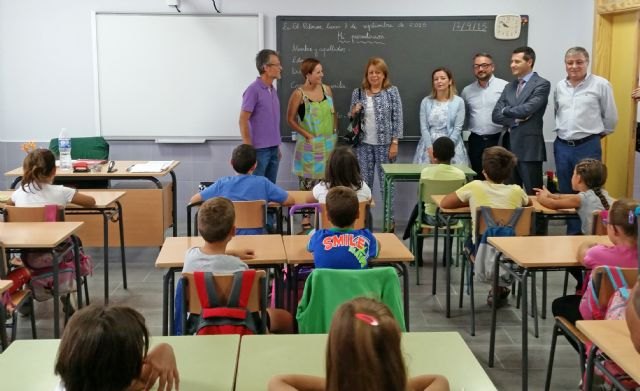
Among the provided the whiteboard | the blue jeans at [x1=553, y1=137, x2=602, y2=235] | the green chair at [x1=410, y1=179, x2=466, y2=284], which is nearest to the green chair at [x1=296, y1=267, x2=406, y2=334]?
the green chair at [x1=410, y1=179, x2=466, y2=284]

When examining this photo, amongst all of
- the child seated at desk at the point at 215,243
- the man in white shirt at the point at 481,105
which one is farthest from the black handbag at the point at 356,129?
the child seated at desk at the point at 215,243

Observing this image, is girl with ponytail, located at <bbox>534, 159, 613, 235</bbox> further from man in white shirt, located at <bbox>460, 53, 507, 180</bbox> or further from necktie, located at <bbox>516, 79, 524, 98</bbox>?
man in white shirt, located at <bbox>460, 53, 507, 180</bbox>

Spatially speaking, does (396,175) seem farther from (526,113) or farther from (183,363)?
(183,363)

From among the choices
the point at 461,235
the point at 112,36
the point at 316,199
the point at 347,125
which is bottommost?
the point at 461,235

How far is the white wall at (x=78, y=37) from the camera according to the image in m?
6.88

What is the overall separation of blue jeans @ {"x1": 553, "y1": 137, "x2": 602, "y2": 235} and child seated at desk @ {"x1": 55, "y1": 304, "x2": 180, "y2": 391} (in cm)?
512

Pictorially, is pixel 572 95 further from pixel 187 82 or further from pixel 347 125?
pixel 187 82

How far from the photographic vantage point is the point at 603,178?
13.2ft

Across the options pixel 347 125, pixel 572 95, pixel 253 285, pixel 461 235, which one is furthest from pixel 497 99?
pixel 253 285

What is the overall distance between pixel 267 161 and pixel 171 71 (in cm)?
165

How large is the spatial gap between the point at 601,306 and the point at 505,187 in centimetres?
149

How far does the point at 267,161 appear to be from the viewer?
20.1 feet

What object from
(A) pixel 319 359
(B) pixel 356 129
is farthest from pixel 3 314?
(B) pixel 356 129

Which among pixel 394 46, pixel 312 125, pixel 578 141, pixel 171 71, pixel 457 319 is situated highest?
pixel 394 46
